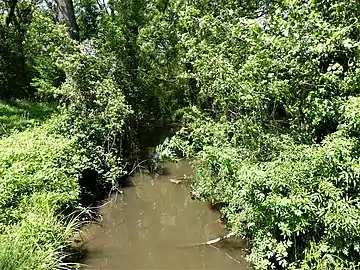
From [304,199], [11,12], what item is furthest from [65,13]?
[304,199]

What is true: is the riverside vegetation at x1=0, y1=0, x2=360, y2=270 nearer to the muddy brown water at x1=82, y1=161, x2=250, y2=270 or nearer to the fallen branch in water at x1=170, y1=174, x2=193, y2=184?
the muddy brown water at x1=82, y1=161, x2=250, y2=270

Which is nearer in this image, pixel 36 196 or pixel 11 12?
pixel 36 196

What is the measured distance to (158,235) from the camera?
6070 millimetres

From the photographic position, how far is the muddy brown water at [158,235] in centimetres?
526

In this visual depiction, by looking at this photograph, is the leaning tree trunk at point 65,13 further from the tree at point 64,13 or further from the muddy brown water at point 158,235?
the muddy brown water at point 158,235

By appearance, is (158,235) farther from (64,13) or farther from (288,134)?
(64,13)

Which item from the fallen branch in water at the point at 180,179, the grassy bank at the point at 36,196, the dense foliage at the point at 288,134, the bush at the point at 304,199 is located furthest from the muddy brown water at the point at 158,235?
the bush at the point at 304,199

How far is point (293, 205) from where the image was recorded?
3.85 meters

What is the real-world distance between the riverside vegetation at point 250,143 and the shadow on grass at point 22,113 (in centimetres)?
155

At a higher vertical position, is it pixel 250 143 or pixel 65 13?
pixel 65 13

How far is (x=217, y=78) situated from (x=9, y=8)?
11783 mm

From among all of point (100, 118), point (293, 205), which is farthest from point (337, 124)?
point (100, 118)

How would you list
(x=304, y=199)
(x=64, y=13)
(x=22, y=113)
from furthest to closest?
(x=22, y=113), (x=64, y=13), (x=304, y=199)

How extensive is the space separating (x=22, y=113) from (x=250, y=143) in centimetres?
737
